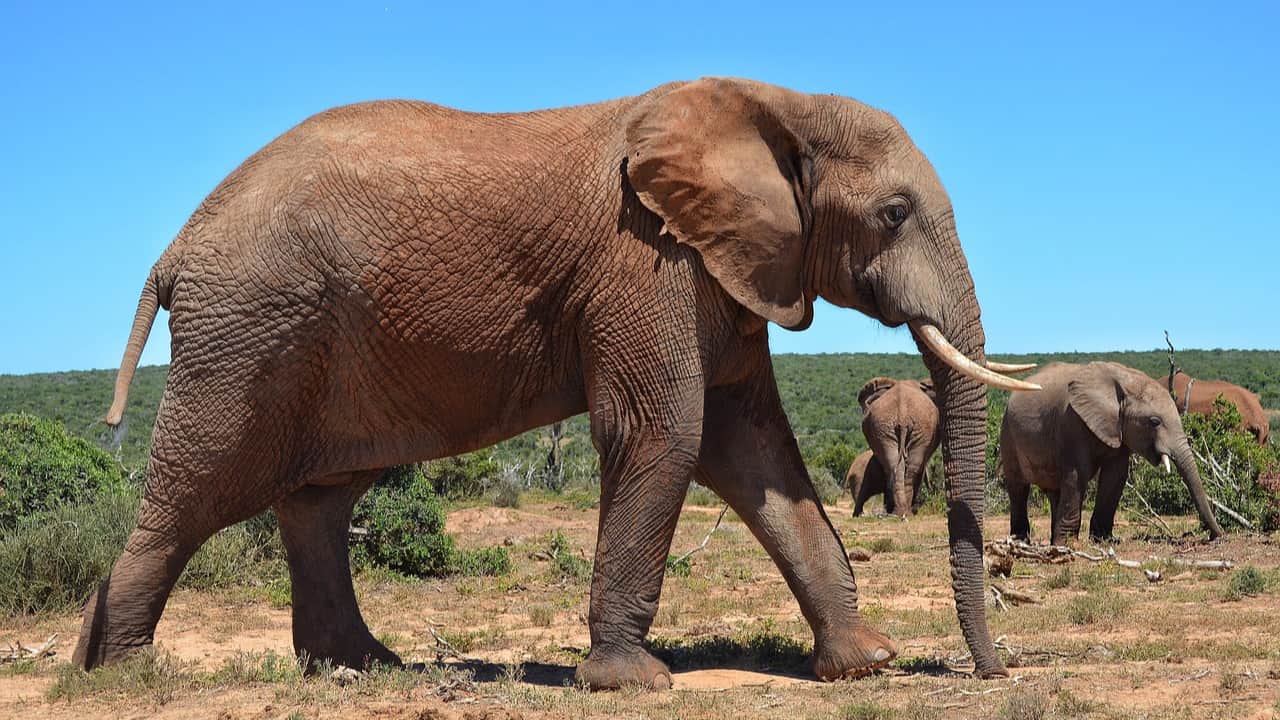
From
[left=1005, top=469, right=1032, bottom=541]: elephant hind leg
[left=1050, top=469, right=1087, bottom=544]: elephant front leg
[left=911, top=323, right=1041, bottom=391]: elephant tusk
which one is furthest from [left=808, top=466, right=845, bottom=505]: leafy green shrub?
[left=911, top=323, right=1041, bottom=391]: elephant tusk

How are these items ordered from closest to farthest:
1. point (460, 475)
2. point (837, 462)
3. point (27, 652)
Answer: point (27, 652) < point (460, 475) < point (837, 462)

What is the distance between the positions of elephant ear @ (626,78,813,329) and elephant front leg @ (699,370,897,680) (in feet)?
2.63

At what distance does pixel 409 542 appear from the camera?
13.3 meters

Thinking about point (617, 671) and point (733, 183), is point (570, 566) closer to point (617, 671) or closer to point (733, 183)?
point (617, 671)

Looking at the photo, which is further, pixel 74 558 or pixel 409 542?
pixel 409 542

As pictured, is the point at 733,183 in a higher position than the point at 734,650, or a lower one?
higher

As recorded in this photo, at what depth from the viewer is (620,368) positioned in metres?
7.35

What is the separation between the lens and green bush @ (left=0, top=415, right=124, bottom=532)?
42.5 ft

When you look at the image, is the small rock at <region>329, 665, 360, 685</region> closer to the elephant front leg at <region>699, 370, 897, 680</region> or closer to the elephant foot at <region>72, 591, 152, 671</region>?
the elephant foot at <region>72, 591, 152, 671</region>

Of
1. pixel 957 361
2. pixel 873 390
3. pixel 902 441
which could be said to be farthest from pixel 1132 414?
pixel 957 361

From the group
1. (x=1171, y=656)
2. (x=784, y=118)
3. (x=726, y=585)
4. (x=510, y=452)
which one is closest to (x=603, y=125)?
(x=784, y=118)

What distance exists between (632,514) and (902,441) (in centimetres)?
1465

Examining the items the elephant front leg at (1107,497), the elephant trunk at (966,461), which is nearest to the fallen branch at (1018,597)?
the elephant trunk at (966,461)

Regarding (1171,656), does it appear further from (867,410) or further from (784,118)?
(867,410)
